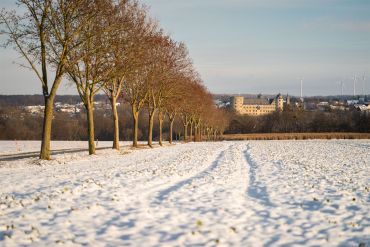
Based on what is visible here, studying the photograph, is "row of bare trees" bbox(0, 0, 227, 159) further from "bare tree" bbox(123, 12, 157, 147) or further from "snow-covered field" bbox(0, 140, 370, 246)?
"snow-covered field" bbox(0, 140, 370, 246)

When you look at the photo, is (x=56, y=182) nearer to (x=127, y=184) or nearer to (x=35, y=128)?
(x=127, y=184)

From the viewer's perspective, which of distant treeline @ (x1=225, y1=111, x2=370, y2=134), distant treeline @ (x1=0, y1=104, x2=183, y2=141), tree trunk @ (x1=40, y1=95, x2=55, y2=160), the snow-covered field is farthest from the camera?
distant treeline @ (x1=225, y1=111, x2=370, y2=134)

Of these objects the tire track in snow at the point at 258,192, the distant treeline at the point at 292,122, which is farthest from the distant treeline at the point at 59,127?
the tire track in snow at the point at 258,192

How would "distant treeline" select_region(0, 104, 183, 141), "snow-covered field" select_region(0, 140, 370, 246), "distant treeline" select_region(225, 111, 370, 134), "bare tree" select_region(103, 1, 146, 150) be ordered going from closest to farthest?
"snow-covered field" select_region(0, 140, 370, 246) → "bare tree" select_region(103, 1, 146, 150) → "distant treeline" select_region(0, 104, 183, 141) → "distant treeline" select_region(225, 111, 370, 134)

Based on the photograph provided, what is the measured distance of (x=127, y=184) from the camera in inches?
583

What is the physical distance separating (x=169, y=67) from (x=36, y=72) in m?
25.3

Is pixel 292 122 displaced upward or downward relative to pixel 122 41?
downward

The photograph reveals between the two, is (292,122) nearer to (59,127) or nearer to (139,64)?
(59,127)

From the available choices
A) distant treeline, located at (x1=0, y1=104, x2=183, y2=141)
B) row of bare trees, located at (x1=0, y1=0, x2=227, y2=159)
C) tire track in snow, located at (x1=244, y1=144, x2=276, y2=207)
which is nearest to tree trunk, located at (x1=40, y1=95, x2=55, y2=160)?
row of bare trees, located at (x1=0, y1=0, x2=227, y2=159)

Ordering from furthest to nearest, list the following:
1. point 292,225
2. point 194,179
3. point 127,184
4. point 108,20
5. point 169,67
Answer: point 169,67 < point 108,20 < point 194,179 < point 127,184 < point 292,225

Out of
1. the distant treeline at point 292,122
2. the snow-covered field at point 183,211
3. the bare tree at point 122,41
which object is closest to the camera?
the snow-covered field at point 183,211

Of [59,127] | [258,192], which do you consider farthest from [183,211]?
[59,127]

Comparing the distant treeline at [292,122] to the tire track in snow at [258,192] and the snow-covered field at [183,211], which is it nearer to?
the tire track in snow at [258,192]

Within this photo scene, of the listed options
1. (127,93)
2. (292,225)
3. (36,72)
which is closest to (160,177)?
(292,225)
